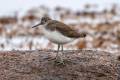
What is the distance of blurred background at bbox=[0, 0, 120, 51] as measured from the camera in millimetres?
9977

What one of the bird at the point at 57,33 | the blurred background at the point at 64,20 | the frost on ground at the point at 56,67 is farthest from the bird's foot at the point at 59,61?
the blurred background at the point at 64,20

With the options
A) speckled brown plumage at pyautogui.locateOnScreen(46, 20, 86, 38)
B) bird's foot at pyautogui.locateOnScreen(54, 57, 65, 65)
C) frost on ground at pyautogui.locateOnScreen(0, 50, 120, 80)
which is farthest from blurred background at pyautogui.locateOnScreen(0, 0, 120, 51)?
speckled brown plumage at pyautogui.locateOnScreen(46, 20, 86, 38)

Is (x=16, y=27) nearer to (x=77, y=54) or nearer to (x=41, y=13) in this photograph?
(x=41, y=13)

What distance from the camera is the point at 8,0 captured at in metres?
14.2

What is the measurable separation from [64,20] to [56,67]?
20.2ft

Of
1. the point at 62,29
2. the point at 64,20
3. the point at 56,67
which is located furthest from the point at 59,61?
the point at 64,20

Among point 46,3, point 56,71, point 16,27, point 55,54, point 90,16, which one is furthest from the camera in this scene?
point 46,3

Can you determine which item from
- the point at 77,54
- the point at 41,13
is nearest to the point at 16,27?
the point at 41,13

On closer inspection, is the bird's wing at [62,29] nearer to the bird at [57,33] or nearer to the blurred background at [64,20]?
the bird at [57,33]

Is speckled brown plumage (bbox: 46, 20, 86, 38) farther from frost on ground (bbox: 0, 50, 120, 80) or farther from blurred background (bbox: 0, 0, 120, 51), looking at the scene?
blurred background (bbox: 0, 0, 120, 51)

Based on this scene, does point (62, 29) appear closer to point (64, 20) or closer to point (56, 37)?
point (56, 37)

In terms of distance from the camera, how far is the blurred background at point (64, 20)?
9.98 metres

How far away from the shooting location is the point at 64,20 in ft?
39.7

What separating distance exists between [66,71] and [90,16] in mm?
6462
